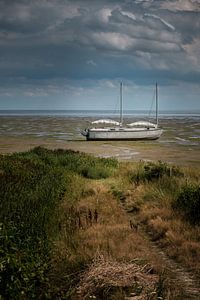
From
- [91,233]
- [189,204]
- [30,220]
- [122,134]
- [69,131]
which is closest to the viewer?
[30,220]

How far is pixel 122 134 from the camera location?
200ft

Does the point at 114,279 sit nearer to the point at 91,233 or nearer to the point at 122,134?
the point at 91,233

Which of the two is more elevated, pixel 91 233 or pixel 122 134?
pixel 91 233

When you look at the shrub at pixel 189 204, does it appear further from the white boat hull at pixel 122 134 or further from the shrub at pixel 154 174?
the white boat hull at pixel 122 134

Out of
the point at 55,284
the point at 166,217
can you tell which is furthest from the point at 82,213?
the point at 55,284

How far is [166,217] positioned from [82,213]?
252cm

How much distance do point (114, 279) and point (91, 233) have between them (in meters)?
3.00

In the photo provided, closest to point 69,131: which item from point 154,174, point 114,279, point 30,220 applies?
point 154,174

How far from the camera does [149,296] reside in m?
6.42

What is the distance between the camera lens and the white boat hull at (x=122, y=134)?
60.3 m

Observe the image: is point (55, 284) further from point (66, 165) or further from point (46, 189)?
point (66, 165)

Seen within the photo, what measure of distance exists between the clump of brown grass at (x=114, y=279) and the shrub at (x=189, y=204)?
158 inches

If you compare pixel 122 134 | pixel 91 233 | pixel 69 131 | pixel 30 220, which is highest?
pixel 30 220

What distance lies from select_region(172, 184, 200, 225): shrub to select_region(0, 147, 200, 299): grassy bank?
0.10 ft
